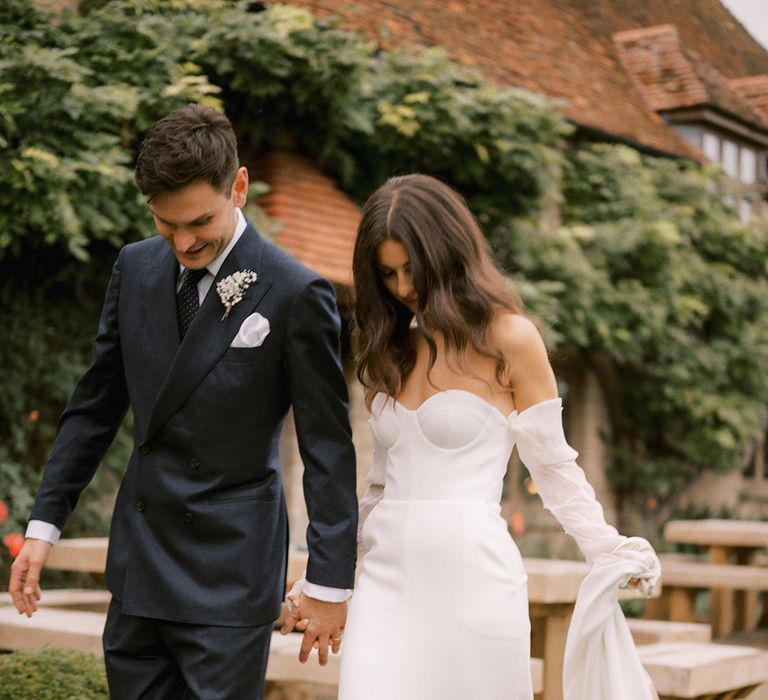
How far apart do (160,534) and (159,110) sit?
18.1ft

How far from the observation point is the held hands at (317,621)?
2.97 metres

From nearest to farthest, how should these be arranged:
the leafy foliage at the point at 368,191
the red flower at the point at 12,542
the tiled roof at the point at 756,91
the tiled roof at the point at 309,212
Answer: the red flower at the point at 12,542 < the leafy foliage at the point at 368,191 < the tiled roof at the point at 309,212 < the tiled roof at the point at 756,91

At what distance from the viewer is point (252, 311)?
296 centimetres

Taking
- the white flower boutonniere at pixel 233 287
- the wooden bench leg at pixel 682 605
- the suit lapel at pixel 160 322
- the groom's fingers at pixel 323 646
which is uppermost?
the white flower boutonniere at pixel 233 287

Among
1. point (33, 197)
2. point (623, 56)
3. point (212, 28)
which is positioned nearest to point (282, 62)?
point (212, 28)

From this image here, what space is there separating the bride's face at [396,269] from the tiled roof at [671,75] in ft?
42.2

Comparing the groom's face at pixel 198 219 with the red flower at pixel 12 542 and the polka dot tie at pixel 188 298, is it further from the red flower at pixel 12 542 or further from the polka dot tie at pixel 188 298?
the red flower at pixel 12 542

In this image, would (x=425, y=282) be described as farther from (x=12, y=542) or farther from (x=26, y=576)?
(x=12, y=542)

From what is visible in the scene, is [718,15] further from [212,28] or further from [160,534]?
[160,534]

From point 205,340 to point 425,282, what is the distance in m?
0.58

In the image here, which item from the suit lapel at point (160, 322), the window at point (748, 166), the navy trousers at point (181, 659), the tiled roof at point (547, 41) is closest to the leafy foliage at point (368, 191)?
the tiled roof at point (547, 41)

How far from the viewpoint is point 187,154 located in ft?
9.23

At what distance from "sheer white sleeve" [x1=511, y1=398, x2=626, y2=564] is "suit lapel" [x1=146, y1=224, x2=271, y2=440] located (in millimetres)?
749

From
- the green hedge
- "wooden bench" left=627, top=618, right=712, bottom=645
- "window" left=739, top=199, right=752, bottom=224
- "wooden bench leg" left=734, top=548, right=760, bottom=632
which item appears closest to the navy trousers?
the green hedge
